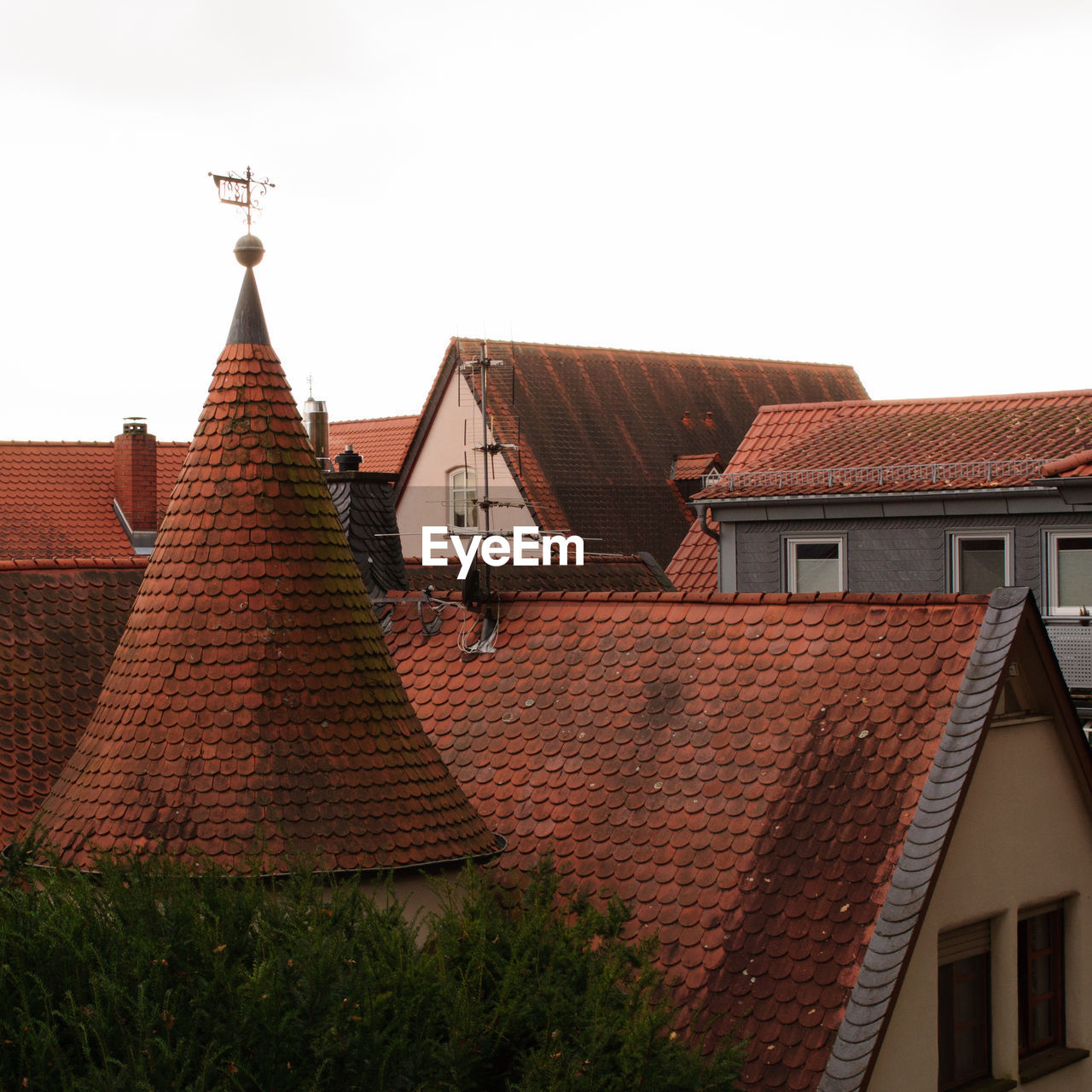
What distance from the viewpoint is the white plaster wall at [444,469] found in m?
40.2

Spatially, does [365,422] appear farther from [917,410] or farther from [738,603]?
[738,603]

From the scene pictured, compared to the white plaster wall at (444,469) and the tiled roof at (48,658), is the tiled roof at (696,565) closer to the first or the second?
the white plaster wall at (444,469)

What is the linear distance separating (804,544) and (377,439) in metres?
25.6

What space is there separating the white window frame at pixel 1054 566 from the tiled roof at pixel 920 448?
102 cm

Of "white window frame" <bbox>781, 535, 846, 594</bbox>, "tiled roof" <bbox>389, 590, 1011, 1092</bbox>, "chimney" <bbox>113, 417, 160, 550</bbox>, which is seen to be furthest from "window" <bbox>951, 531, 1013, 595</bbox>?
"chimney" <bbox>113, 417, 160, 550</bbox>

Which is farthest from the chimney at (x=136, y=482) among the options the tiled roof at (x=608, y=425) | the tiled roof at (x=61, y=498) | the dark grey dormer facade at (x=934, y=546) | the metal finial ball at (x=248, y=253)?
the metal finial ball at (x=248, y=253)

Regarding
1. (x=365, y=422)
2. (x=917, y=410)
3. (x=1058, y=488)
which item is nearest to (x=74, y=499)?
(x=365, y=422)

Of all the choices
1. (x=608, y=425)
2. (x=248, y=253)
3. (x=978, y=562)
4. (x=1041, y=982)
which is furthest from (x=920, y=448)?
(x=248, y=253)

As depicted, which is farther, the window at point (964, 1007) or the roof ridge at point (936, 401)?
the roof ridge at point (936, 401)

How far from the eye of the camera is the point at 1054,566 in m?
25.0

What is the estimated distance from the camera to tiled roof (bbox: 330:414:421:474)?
49.8 metres

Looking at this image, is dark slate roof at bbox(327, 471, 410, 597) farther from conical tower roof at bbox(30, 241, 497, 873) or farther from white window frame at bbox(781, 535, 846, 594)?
white window frame at bbox(781, 535, 846, 594)

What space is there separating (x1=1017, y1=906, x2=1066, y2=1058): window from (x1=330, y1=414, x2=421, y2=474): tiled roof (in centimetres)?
3596

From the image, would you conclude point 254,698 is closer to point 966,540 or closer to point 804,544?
point 966,540
